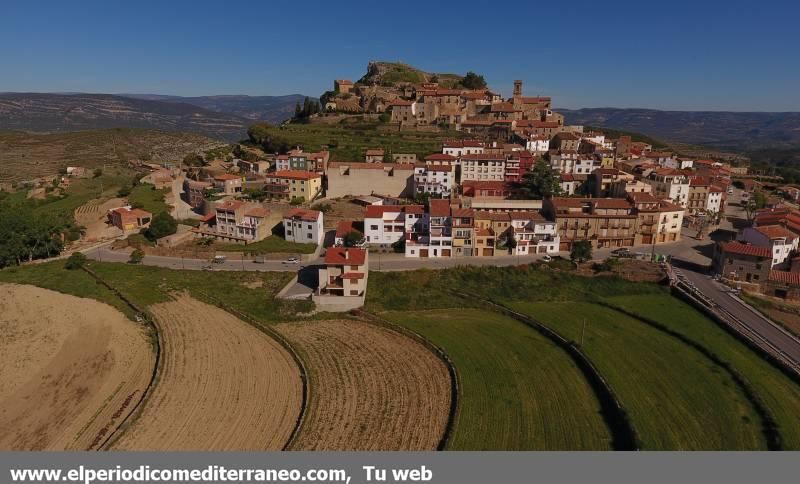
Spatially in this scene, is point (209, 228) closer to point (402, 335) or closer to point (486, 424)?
point (402, 335)

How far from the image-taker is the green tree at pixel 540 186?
52.3 metres

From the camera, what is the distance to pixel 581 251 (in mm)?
40375

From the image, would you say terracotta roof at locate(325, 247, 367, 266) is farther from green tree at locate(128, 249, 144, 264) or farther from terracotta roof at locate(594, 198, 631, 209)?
terracotta roof at locate(594, 198, 631, 209)

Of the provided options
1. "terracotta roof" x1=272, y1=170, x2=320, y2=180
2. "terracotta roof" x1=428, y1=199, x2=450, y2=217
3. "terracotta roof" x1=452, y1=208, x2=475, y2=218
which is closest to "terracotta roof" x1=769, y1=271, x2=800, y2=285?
"terracotta roof" x1=452, y1=208, x2=475, y2=218

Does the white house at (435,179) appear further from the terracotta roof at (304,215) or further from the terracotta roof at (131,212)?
the terracotta roof at (131,212)

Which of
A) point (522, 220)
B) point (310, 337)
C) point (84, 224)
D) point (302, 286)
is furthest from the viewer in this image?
point (84, 224)

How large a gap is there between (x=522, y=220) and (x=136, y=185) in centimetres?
5516

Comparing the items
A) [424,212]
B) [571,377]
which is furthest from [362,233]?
[571,377]

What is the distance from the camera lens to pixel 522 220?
44.6 meters

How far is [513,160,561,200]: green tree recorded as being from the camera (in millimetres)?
52312

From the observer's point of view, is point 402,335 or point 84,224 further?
point 84,224

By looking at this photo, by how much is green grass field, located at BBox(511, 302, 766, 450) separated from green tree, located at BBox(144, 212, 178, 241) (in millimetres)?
34629

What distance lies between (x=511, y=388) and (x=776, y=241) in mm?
28162

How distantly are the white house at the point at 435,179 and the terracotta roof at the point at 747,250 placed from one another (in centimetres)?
2743
